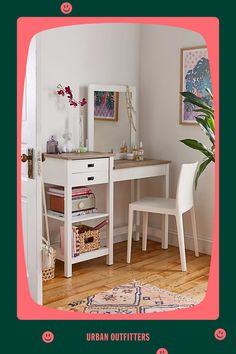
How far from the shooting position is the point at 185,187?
327 centimetres

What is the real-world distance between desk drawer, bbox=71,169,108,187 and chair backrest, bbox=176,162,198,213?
18.0 inches

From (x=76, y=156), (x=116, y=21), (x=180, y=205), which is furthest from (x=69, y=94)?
(x=116, y=21)

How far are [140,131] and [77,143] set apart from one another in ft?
2.15

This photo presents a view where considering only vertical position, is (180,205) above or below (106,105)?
below

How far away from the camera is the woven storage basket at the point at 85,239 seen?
3.17 meters

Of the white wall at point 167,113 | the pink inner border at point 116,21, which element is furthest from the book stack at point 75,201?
the pink inner border at point 116,21

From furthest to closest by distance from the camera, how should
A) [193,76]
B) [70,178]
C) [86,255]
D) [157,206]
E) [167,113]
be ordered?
[167,113], [193,76], [157,206], [86,255], [70,178]

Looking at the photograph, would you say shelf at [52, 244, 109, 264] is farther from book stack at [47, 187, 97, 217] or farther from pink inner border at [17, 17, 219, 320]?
pink inner border at [17, 17, 219, 320]
